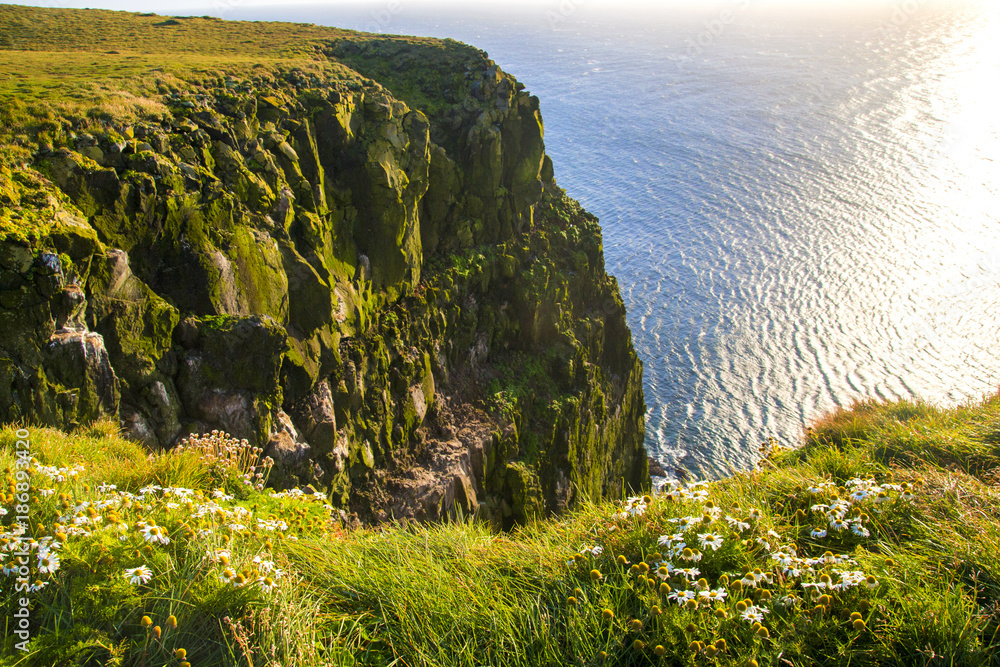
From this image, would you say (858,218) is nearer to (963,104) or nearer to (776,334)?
(776,334)

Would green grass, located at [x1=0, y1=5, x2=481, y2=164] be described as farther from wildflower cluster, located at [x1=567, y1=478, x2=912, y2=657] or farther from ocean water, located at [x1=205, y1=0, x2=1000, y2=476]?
wildflower cluster, located at [x1=567, y1=478, x2=912, y2=657]

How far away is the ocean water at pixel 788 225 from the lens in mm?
41969

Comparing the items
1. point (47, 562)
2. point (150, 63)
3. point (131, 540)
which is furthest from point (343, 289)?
point (47, 562)

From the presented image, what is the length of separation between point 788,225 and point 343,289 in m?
52.3

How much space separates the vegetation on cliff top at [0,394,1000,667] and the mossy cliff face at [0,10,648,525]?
5682 mm

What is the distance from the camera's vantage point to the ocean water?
42.0 m

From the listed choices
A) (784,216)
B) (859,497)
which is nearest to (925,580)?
(859,497)

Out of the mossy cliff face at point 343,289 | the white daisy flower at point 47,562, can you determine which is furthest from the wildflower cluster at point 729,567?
the mossy cliff face at point 343,289

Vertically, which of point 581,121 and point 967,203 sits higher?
point 581,121

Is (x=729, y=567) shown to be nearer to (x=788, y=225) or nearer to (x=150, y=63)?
(x=150, y=63)

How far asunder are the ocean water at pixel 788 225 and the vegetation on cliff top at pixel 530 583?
20.9 meters

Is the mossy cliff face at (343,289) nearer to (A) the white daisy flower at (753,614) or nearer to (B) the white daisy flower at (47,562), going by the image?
(B) the white daisy flower at (47,562)

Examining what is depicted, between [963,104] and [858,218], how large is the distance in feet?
134

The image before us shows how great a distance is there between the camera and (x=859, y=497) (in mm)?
6660
